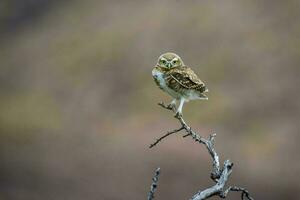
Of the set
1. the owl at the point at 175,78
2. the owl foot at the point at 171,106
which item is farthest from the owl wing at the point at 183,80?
the owl foot at the point at 171,106

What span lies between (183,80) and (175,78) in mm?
83

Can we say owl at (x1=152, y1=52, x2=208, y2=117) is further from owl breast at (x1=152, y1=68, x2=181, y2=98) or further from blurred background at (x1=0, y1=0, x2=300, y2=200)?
blurred background at (x1=0, y1=0, x2=300, y2=200)

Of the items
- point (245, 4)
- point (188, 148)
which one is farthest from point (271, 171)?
point (245, 4)

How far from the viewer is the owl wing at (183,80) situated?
7212mm

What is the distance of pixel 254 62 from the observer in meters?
34.9

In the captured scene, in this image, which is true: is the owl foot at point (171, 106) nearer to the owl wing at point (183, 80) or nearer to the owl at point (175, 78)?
the owl at point (175, 78)

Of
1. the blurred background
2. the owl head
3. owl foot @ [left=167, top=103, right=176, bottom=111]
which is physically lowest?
owl foot @ [left=167, top=103, right=176, bottom=111]

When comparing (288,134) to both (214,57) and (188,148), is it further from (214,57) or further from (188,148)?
(214,57)

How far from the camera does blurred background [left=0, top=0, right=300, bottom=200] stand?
2812 centimetres

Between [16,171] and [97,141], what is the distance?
10.1 feet

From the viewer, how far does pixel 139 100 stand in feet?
112

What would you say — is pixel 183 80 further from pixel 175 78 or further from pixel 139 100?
pixel 139 100

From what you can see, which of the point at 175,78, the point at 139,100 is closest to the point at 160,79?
the point at 175,78

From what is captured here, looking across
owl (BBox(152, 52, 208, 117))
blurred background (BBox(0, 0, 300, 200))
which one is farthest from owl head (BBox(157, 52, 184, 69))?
blurred background (BBox(0, 0, 300, 200))
